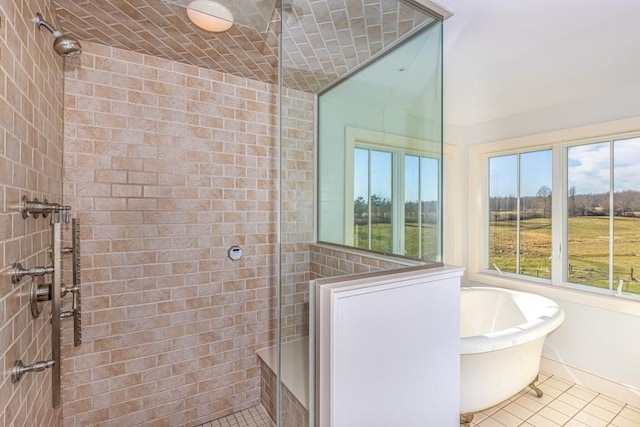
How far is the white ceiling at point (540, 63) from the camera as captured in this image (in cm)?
157

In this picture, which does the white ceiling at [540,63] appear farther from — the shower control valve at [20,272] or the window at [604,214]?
the shower control valve at [20,272]

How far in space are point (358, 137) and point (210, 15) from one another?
3.32 feet

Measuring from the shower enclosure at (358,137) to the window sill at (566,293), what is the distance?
63.6 inches

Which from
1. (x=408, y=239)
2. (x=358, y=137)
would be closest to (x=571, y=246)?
(x=408, y=239)

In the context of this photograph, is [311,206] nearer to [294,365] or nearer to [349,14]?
[294,365]

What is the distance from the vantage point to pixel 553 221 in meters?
2.72

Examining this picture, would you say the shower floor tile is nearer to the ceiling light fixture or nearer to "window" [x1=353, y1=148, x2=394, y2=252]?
"window" [x1=353, y1=148, x2=394, y2=252]

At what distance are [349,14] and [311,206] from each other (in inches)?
40.0

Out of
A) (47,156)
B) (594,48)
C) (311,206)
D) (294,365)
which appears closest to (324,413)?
(294,365)

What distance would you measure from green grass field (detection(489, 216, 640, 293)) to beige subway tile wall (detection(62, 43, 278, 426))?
2404mm

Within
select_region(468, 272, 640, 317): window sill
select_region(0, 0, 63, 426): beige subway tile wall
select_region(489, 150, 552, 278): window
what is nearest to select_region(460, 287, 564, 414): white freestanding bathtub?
select_region(468, 272, 640, 317): window sill

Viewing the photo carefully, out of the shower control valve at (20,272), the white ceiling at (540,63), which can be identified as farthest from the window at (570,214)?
the shower control valve at (20,272)

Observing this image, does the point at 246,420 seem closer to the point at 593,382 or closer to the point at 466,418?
the point at 466,418

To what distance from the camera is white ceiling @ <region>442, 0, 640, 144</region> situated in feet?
5.14
